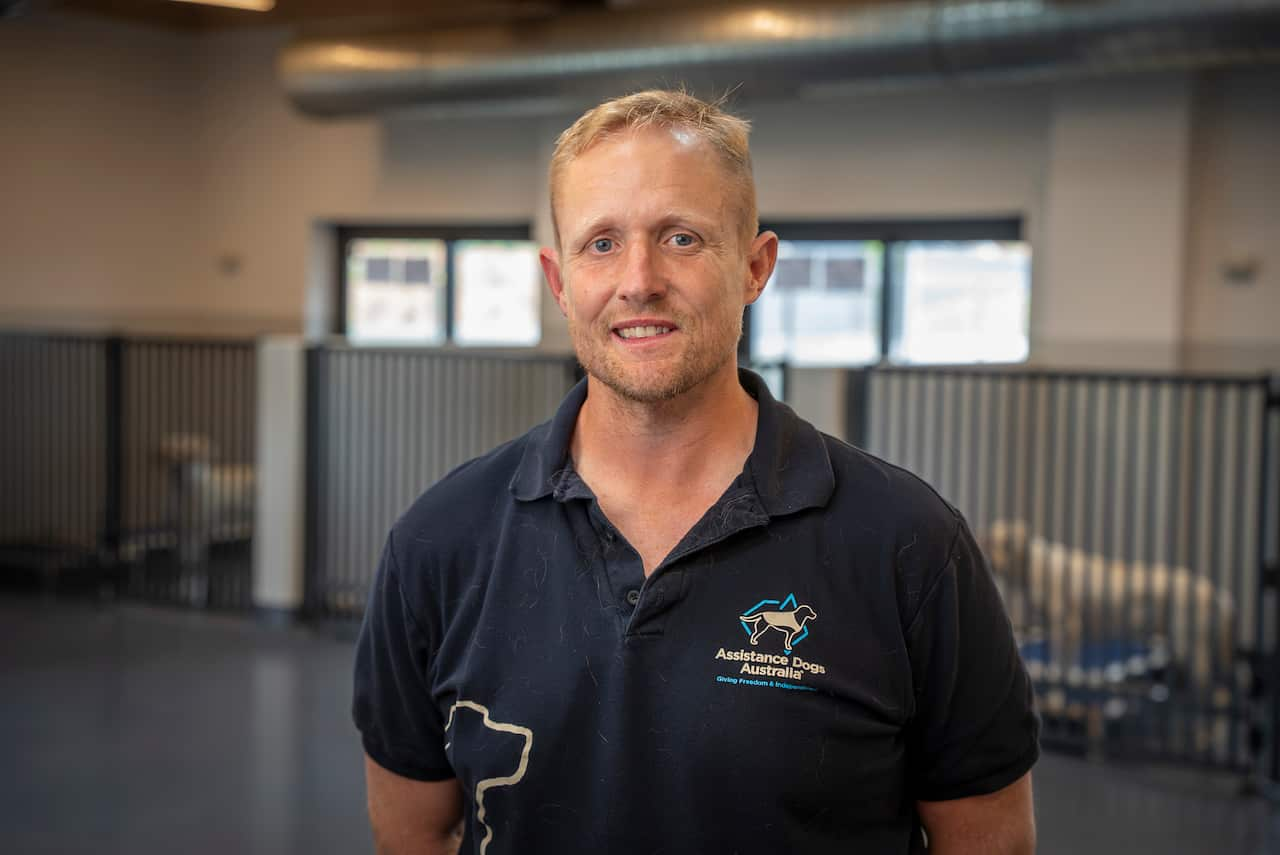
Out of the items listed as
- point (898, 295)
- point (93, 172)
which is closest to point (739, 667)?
point (898, 295)

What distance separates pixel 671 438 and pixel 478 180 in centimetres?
732

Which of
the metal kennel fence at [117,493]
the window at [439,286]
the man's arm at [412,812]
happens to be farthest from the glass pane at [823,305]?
the man's arm at [412,812]

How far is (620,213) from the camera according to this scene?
138 cm

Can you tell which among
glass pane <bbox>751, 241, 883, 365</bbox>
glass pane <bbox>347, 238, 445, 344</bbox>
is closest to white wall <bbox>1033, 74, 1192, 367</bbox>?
glass pane <bbox>751, 241, 883, 365</bbox>

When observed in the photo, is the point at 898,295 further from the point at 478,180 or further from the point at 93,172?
the point at 93,172

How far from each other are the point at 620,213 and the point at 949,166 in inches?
248

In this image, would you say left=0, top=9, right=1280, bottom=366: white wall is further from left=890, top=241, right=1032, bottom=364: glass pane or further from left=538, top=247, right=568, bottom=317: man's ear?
left=538, top=247, right=568, bottom=317: man's ear

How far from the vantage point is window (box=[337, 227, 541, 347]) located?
881cm

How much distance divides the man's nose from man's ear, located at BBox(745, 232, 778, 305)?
14 cm

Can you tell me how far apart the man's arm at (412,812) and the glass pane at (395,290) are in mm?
7489

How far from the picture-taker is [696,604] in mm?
1406

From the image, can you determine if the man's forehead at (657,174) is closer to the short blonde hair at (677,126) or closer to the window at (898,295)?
the short blonde hair at (677,126)

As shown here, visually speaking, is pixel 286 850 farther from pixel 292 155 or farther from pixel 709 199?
pixel 292 155

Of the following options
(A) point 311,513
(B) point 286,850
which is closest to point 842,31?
(A) point 311,513
